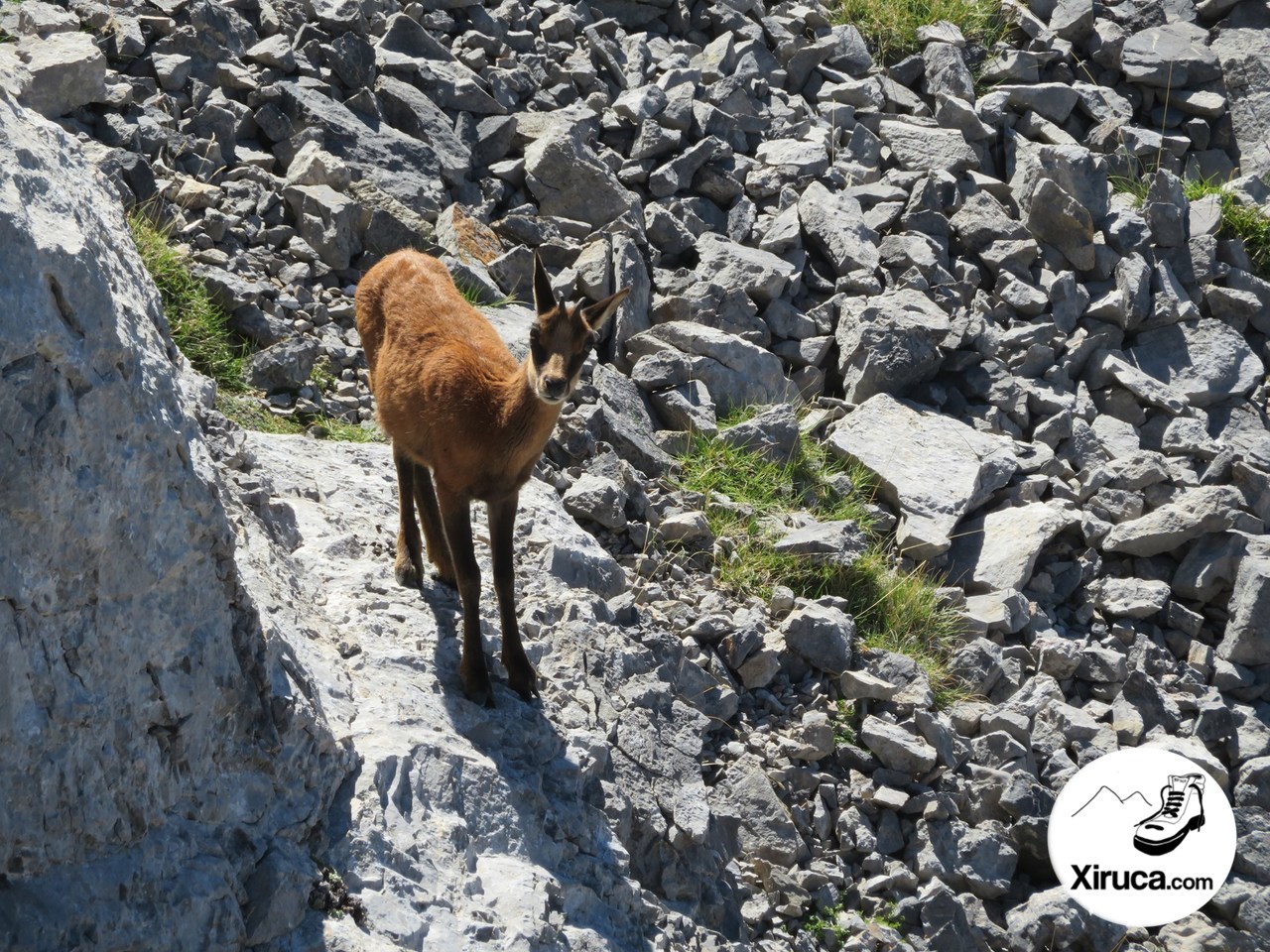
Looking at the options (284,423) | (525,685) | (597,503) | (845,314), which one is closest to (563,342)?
(525,685)

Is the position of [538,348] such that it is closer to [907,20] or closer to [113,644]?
[113,644]

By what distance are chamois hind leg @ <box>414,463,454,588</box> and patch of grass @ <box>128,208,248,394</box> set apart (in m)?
2.00

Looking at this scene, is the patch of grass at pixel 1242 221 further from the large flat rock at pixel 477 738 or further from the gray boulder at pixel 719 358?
the large flat rock at pixel 477 738

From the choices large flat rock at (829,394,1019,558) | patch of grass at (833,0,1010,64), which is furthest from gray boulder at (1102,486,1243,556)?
patch of grass at (833,0,1010,64)

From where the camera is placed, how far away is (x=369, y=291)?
6910 millimetres

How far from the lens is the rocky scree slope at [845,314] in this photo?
7188mm

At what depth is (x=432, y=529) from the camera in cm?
658

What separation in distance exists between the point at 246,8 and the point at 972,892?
8.21m

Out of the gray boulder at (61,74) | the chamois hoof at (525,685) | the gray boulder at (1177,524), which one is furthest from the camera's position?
the gray boulder at (1177,524)

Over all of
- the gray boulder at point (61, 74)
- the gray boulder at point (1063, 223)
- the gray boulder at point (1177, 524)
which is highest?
the gray boulder at point (61, 74)

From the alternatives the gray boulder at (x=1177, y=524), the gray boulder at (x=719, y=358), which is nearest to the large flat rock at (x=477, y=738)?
the gray boulder at (x=719, y=358)

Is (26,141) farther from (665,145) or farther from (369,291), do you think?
(665,145)

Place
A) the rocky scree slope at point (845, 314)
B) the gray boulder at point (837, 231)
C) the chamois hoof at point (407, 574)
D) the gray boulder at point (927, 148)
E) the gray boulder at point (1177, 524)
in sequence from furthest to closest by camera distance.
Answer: the gray boulder at point (927, 148), the gray boulder at point (837, 231), the gray boulder at point (1177, 524), the rocky scree slope at point (845, 314), the chamois hoof at point (407, 574)

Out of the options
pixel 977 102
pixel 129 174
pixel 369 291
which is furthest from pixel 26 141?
pixel 977 102
